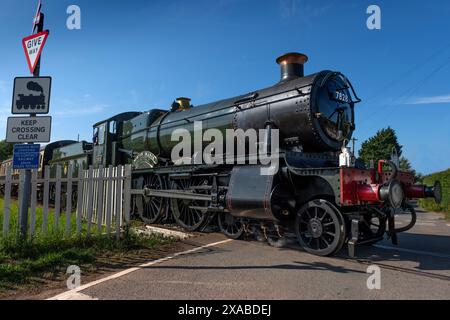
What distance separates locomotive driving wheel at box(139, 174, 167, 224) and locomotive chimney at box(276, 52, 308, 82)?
14.9 ft

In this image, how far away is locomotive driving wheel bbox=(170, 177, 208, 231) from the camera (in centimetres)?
809

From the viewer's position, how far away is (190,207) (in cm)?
820

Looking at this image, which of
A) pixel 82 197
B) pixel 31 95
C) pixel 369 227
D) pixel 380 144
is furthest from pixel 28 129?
pixel 380 144

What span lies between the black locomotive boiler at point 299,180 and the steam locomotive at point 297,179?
2 centimetres

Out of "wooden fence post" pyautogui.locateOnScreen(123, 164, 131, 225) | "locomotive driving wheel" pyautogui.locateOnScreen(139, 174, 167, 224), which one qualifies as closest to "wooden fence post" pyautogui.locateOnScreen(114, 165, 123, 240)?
"wooden fence post" pyautogui.locateOnScreen(123, 164, 131, 225)

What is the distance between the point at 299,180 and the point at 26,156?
4.79 m

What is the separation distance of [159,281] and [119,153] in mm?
8031

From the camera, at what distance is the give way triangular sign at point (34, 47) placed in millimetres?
5656

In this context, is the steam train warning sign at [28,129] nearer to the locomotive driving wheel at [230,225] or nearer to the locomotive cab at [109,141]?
the locomotive driving wheel at [230,225]

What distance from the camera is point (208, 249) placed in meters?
6.35

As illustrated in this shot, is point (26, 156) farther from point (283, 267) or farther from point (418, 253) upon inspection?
point (418, 253)

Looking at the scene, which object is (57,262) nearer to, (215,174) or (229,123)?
(215,174)
